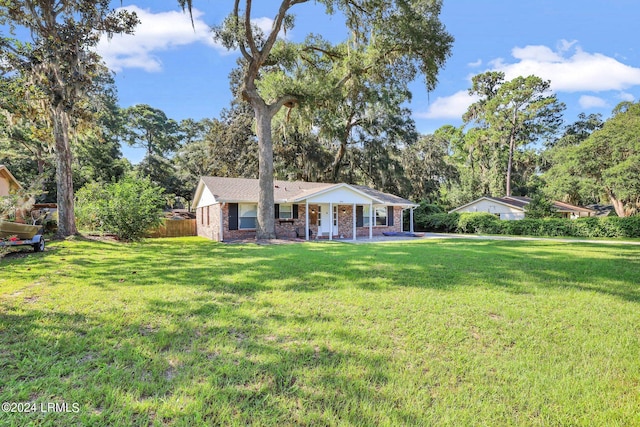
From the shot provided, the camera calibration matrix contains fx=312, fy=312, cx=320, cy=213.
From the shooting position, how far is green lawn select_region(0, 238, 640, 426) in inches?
84.9

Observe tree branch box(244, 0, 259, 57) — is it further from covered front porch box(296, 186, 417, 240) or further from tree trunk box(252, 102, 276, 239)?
covered front porch box(296, 186, 417, 240)

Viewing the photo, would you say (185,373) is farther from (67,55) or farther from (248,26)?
(248,26)

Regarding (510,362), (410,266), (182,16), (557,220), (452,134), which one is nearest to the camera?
(510,362)

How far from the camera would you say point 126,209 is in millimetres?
12578

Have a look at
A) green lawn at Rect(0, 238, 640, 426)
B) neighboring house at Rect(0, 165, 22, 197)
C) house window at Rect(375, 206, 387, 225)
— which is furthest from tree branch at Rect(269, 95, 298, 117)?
neighboring house at Rect(0, 165, 22, 197)

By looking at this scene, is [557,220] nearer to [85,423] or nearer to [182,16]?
[182,16]

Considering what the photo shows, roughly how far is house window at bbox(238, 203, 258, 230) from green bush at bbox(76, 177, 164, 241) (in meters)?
4.65

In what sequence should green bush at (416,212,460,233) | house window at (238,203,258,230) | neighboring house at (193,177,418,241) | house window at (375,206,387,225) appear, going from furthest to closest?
green bush at (416,212,460,233), house window at (375,206,387,225), house window at (238,203,258,230), neighboring house at (193,177,418,241)

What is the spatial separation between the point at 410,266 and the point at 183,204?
3924cm

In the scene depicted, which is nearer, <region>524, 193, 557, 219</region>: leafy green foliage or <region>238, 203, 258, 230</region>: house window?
<region>238, 203, 258, 230</region>: house window

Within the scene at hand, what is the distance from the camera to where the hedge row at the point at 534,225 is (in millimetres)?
18983

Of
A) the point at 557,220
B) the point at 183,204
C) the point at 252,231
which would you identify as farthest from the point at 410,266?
the point at 183,204

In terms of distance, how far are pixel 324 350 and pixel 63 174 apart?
1473 centimetres

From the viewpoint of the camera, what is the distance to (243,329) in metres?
3.35
